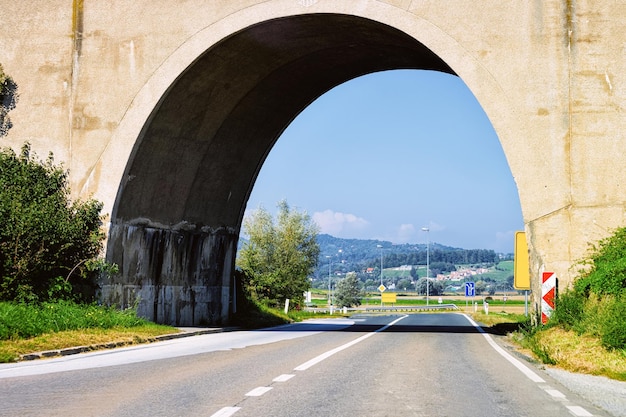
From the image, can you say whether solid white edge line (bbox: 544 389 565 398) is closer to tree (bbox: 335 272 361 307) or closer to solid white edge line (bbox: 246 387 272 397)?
solid white edge line (bbox: 246 387 272 397)

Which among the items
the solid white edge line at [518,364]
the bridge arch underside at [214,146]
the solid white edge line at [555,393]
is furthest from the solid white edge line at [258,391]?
the bridge arch underside at [214,146]

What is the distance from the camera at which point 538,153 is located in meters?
18.8

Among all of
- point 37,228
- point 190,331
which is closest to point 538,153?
point 190,331

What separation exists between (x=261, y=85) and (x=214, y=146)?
2180 mm

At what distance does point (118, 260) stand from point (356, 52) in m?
8.53

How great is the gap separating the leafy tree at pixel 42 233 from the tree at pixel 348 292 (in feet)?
294

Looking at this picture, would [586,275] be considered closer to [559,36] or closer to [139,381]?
[559,36]

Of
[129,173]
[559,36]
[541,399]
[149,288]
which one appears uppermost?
[559,36]

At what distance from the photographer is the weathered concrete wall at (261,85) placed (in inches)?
735

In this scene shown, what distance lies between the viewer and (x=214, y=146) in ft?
79.1

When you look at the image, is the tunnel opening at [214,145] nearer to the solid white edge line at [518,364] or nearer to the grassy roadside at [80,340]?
the grassy roadside at [80,340]

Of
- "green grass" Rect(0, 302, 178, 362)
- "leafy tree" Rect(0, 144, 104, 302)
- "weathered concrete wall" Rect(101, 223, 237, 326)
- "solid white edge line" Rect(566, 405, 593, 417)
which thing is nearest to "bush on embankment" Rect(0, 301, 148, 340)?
"green grass" Rect(0, 302, 178, 362)

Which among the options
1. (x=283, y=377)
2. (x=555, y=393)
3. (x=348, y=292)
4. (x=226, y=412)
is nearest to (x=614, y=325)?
(x=555, y=393)

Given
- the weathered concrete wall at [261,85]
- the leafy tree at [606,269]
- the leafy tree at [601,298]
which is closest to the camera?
the leafy tree at [601,298]
